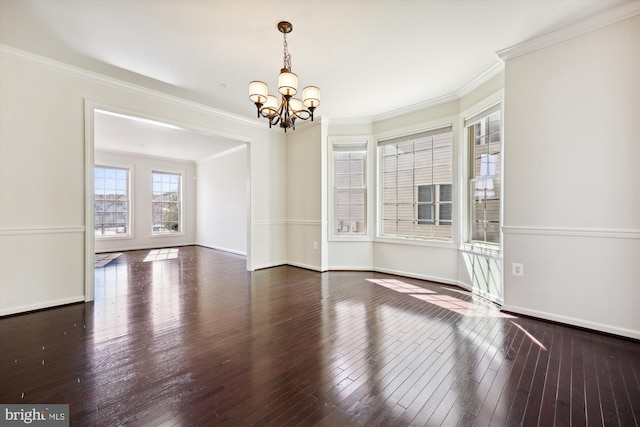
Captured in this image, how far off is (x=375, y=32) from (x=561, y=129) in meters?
2.12

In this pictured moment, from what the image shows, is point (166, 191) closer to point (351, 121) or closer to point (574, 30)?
point (351, 121)

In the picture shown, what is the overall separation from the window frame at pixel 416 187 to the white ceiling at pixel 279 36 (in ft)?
2.19

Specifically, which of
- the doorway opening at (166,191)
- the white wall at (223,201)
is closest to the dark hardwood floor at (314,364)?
the doorway opening at (166,191)

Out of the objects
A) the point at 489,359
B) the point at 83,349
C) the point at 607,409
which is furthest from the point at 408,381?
the point at 83,349

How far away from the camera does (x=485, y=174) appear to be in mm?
3621

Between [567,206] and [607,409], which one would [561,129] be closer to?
[567,206]

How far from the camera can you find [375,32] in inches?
105

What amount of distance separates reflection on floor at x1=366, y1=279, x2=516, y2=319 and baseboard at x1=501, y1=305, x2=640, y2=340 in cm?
12

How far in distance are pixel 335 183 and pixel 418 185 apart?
1550 millimetres

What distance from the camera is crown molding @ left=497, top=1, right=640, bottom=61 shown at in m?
2.37

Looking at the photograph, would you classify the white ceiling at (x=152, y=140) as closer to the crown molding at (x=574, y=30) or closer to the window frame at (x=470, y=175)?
the window frame at (x=470, y=175)

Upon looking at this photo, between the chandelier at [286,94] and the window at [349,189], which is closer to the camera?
the chandelier at [286,94]

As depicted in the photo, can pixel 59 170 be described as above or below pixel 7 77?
below

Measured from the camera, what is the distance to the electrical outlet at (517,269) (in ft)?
9.77
